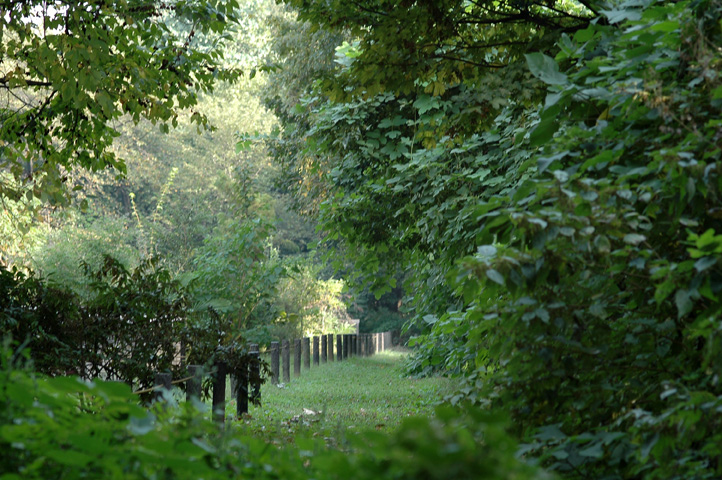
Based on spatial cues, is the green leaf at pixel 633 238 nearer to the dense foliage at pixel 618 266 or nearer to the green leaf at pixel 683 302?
the dense foliage at pixel 618 266

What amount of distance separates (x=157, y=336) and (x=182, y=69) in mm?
3212

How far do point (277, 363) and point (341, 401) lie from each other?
2839mm

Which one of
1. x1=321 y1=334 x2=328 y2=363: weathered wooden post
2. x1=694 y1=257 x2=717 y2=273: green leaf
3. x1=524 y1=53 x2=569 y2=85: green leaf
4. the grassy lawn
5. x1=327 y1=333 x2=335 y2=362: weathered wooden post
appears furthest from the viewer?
x1=327 y1=333 x2=335 y2=362: weathered wooden post

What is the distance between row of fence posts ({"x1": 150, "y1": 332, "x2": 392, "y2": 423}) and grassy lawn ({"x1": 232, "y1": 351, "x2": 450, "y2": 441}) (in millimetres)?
298

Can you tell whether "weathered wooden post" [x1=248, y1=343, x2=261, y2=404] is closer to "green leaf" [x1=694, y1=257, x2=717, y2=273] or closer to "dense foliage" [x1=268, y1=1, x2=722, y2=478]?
"dense foliage" [x1=268, y1=1, x2=722, y2=478]

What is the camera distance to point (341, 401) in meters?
12.2

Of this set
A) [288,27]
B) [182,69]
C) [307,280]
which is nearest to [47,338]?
[182,69]

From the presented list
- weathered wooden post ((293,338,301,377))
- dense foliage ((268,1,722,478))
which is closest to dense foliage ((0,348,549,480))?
dense foliage ((268,1,722,478))

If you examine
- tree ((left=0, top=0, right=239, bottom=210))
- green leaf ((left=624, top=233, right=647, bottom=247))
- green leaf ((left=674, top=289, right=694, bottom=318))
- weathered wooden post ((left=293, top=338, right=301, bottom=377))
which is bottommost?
weathered wooden post ((left=293, top=338, right=301, bottom=377))

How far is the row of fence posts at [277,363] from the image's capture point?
6.34 m

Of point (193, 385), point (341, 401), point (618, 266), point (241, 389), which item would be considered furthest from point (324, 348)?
point (618, 266)

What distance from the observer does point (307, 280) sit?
2700cm

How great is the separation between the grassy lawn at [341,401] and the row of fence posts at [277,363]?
0.30 metres

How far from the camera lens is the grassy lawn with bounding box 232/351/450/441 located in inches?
314
